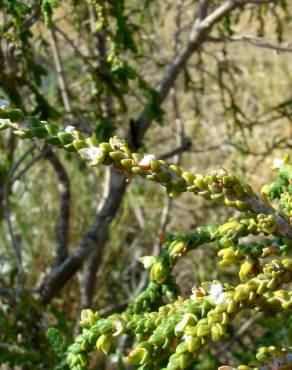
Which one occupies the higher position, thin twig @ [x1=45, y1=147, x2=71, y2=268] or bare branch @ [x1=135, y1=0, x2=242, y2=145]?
bare branch @ [x1=135, y1=0, x2=242, y2=145]

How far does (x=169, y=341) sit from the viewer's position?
1010 mm

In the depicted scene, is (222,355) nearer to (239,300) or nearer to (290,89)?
(239,300)

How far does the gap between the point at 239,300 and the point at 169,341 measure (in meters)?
A: 0.15

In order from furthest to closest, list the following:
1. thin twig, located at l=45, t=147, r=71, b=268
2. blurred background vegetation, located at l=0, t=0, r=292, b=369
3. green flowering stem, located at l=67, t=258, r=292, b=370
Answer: thin twig, located at l=45, t=147, r=71, b=268, blurred background vegetation, located at l=0, t=0, r=292, b=369, green flowering stem, located at l=67, t=258, r=292, b=370

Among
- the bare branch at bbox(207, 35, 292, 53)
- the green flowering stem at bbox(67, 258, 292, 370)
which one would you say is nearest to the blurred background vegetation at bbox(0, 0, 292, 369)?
the bare branch at bbox(207, 35, 292, 53)

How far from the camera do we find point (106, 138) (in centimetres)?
230

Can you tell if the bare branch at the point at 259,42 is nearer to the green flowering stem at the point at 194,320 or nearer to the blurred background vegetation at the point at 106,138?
the blurred background vegetation at the point at 106,138

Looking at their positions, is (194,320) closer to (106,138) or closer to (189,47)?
(106,138)

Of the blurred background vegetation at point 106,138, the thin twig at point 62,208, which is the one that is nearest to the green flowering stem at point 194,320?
the blurred background vegetation at point 106,138

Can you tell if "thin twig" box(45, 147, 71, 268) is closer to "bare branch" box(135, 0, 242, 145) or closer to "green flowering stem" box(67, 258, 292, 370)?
"bare branch" box(135, 0, 242, 145)

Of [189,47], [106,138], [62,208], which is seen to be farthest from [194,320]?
[62,208]

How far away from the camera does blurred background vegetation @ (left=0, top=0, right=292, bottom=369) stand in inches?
78.7

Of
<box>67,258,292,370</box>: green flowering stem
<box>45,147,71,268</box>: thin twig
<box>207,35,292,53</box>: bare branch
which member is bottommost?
<box>45,147,71,268</box>: thin twig

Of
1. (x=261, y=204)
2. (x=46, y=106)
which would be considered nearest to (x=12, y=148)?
(x=46, y=106)
